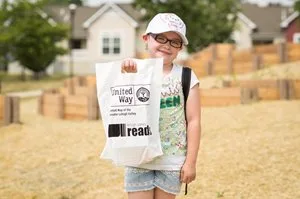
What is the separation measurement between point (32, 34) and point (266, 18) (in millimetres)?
23086

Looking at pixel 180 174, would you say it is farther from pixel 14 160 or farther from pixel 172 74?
pixel 14 160

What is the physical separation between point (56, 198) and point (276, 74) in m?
9.34

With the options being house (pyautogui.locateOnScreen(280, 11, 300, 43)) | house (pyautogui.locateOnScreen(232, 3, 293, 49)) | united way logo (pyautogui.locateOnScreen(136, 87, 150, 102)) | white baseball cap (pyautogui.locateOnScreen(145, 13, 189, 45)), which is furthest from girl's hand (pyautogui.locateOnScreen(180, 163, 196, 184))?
house (pyautogui.locateOnScreen(280, 11, 300, 43))

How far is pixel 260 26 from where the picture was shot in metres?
43.4

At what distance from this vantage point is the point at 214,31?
106 feet

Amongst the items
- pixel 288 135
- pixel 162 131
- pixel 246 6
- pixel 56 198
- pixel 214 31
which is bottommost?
pixel 56 198

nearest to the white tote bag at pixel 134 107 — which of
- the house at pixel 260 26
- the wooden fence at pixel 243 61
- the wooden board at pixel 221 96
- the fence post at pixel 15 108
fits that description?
the fence post at pixel 15 108

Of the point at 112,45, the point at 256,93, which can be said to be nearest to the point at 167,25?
the point at 256,93

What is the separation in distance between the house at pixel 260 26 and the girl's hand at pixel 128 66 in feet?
124

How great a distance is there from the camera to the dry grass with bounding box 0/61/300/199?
516cm

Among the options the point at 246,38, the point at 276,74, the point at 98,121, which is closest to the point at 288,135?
the point at 98,121

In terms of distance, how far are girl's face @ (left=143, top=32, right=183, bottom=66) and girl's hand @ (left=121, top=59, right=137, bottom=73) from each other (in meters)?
0.24

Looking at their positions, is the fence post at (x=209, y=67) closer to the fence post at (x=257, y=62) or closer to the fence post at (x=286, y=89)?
the fence post at (x=257, y=62)

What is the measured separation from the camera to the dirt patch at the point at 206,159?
17.0 ft
